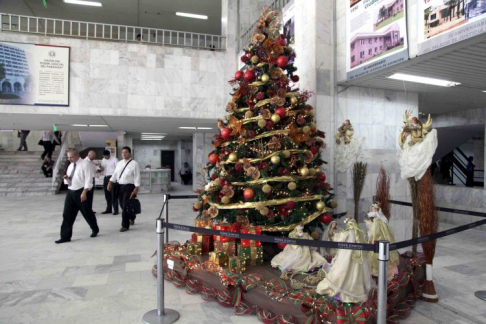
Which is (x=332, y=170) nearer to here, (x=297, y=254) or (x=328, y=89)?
(x=328, y=89)

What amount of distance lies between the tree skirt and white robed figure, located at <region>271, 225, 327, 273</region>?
0.39 feet

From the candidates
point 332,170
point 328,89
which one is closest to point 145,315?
point 332,170

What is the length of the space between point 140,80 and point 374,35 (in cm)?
669

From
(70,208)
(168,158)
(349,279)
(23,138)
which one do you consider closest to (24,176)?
(23,138)

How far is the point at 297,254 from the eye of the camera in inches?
147

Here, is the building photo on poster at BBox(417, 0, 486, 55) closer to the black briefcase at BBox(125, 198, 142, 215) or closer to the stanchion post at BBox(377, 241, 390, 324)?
the stanchion post at BBox(377, 241, 390, 324)

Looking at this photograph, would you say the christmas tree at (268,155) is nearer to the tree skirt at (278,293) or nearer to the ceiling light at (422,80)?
the tree skirt at (278,293)

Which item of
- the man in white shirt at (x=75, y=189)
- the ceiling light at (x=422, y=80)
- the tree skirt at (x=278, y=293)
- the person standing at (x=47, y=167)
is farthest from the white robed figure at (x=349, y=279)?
the person standing at (x=47, y=167)

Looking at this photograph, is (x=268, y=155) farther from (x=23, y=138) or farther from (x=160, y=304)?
(x=23, y=138)

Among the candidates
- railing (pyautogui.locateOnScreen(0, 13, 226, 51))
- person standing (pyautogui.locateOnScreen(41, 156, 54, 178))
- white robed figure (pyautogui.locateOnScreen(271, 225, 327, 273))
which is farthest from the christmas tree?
person standing (pyautogui.locateOnScreen(41, 156, 54, 178))

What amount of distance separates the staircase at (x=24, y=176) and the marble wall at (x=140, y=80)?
5.56 meters

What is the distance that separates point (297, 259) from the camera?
374 cm

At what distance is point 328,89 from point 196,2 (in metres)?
9.49

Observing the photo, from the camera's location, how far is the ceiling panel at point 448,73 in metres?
4.11
